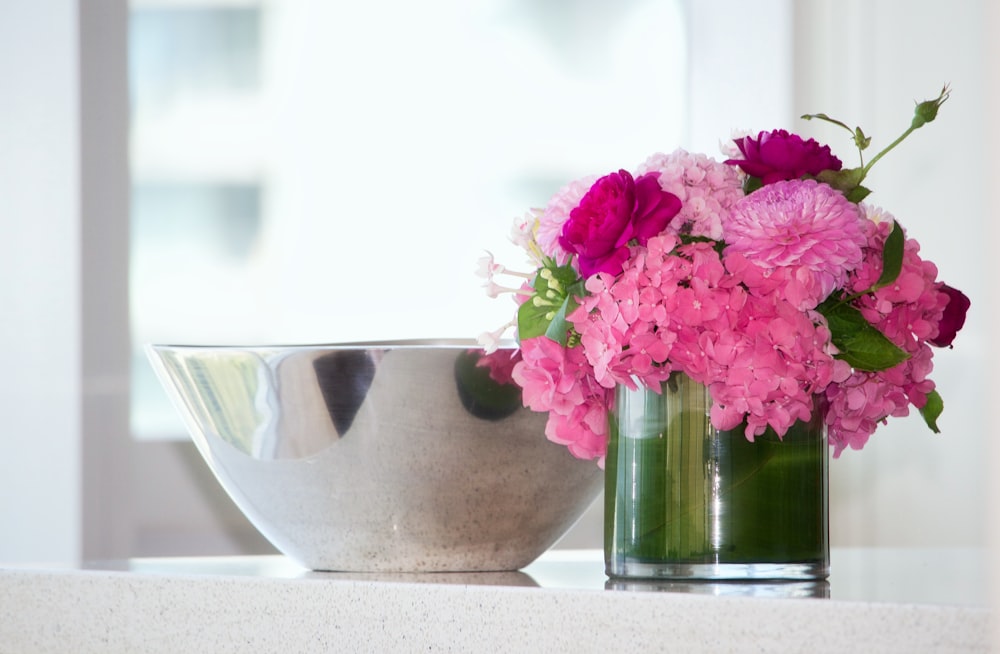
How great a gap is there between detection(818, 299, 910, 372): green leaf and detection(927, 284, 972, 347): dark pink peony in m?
0.05

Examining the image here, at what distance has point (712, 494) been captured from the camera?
22.9 inches

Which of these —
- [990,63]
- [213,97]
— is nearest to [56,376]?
[213,97]

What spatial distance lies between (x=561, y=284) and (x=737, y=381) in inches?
4.2

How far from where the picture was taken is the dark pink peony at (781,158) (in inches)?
23.5

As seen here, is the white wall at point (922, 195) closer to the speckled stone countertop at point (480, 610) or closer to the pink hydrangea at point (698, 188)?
the speckled stone countertop at point (480, 610)

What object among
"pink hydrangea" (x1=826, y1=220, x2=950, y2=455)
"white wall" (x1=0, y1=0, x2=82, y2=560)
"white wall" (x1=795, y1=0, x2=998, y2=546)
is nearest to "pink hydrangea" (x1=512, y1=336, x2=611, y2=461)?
"pink hydrangea" (x1=826, y1=220, x2=950, y2=455)

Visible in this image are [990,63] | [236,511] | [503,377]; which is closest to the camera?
[990,63]

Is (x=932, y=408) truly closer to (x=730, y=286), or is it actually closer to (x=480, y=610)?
(x=730, y=286)

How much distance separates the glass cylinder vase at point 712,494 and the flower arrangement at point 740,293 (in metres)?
0.02

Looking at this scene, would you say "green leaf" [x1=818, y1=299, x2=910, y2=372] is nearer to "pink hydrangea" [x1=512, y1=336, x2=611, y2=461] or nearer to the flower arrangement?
the flower arrangement

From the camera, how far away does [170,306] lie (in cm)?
179

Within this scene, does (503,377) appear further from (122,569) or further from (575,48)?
(575,48)

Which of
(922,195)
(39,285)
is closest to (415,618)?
(922,195)

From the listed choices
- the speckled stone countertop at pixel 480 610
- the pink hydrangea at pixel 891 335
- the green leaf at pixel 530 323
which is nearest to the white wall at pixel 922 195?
the speckled stone countertop at pixel 480 610
